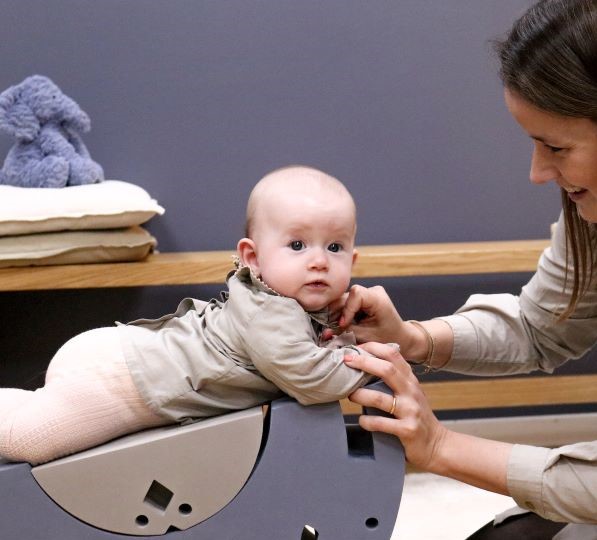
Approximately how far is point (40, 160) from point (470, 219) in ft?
3.43

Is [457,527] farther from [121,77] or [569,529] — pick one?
[121,77]

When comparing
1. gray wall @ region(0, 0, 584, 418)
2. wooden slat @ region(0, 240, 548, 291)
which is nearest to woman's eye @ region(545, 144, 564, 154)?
wooden slat @ region(0, 240, 548, 291)

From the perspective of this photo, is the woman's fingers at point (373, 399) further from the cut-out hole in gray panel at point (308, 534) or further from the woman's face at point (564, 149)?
the woman's face at point (564, 149)

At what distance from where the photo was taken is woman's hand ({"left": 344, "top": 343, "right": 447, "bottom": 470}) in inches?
38.9

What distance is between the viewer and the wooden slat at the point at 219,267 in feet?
5.44

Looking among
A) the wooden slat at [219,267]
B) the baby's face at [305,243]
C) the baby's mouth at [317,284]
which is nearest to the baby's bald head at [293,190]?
the baby's face at [305,243]

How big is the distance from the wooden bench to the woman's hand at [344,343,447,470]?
0.77m

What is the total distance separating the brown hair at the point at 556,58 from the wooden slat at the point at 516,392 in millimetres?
1157

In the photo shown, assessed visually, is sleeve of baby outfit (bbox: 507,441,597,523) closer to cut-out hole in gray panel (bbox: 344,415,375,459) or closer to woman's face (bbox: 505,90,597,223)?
cut-out hole in gray panel (bbox: 344,415,375,459)

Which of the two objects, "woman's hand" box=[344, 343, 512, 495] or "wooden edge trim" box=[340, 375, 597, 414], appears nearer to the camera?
"woman's hand" box=[344, 343, 512, 495]

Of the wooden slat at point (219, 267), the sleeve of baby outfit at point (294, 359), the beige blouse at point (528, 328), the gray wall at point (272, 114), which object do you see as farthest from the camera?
the gray wall at point (272, 114)

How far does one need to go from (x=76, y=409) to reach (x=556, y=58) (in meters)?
0.72

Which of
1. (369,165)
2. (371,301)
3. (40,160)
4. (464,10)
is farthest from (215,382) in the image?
(464,10)

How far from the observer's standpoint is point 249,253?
3.56 ft
